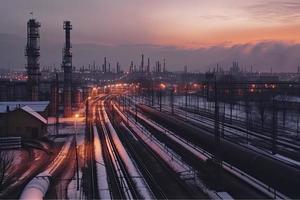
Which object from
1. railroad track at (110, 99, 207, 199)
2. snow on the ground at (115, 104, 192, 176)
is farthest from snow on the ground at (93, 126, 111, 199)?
snow on the ground at (115, 104, 192, 176)

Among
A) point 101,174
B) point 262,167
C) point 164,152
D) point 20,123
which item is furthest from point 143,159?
point 20,123

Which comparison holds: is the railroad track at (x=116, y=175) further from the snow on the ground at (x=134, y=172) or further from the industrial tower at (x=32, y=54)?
the industrial tower at (x=32, y=54)

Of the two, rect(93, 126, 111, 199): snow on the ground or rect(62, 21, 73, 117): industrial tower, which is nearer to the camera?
rect(93, 126, 111, 199): snow on the ground

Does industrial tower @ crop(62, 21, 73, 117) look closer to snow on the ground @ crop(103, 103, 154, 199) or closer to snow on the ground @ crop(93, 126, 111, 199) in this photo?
snow on the ground @ crop(103, 103, 154, 199)

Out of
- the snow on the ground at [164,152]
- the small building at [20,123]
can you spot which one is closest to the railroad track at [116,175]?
the snow on the ground at [164,152]

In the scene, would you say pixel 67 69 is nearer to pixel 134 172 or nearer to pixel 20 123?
pixel 20 123

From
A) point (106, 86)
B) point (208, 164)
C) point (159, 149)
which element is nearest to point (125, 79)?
point (106, 86)

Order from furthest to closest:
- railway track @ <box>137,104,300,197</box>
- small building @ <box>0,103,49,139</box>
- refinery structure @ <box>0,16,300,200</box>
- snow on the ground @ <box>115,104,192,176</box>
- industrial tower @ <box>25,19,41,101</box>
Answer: industrial tower @ <box>25,19,41,101</box>
small building @ <box>0,103,49,139</box>
snow on the ground @ <box>115,104,192,176</box>
refinery structure @ <box>0,16,300,200</box>
railway track @ <box>137,104,300,197</box>
